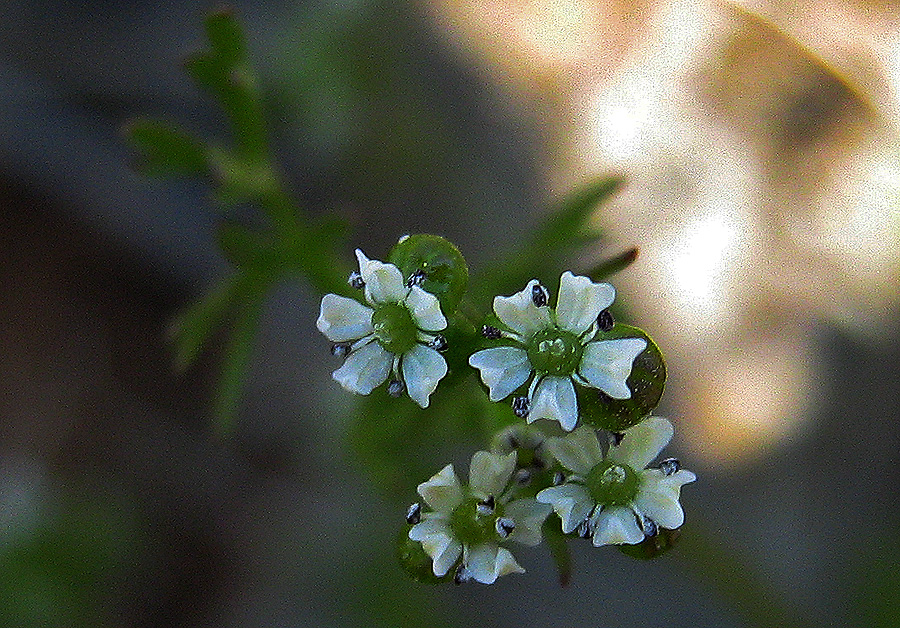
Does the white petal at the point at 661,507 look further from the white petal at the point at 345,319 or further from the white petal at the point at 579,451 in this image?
the white petal at the point at 345,319

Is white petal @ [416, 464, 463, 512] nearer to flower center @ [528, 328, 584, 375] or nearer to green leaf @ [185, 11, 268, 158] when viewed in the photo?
flower center @ [528, 328, 584, 375]

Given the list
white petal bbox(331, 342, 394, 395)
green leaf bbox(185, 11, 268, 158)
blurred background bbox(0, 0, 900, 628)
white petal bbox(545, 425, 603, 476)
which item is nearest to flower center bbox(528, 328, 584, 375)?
white petal bbox(545, 425, 603, 476)

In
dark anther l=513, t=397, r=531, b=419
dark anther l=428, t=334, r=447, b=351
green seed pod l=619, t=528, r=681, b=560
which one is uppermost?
dark anther l=428, t=334, r=447, b=351

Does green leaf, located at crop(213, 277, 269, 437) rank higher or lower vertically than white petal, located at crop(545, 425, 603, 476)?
higher

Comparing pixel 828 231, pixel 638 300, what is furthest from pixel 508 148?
pixel 828 231

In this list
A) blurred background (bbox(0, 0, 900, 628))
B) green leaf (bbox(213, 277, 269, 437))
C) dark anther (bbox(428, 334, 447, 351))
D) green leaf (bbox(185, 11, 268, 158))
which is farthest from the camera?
blurred background (bbox(0, 0, 900, 628))

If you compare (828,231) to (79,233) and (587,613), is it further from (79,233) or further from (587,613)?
(79,233)
